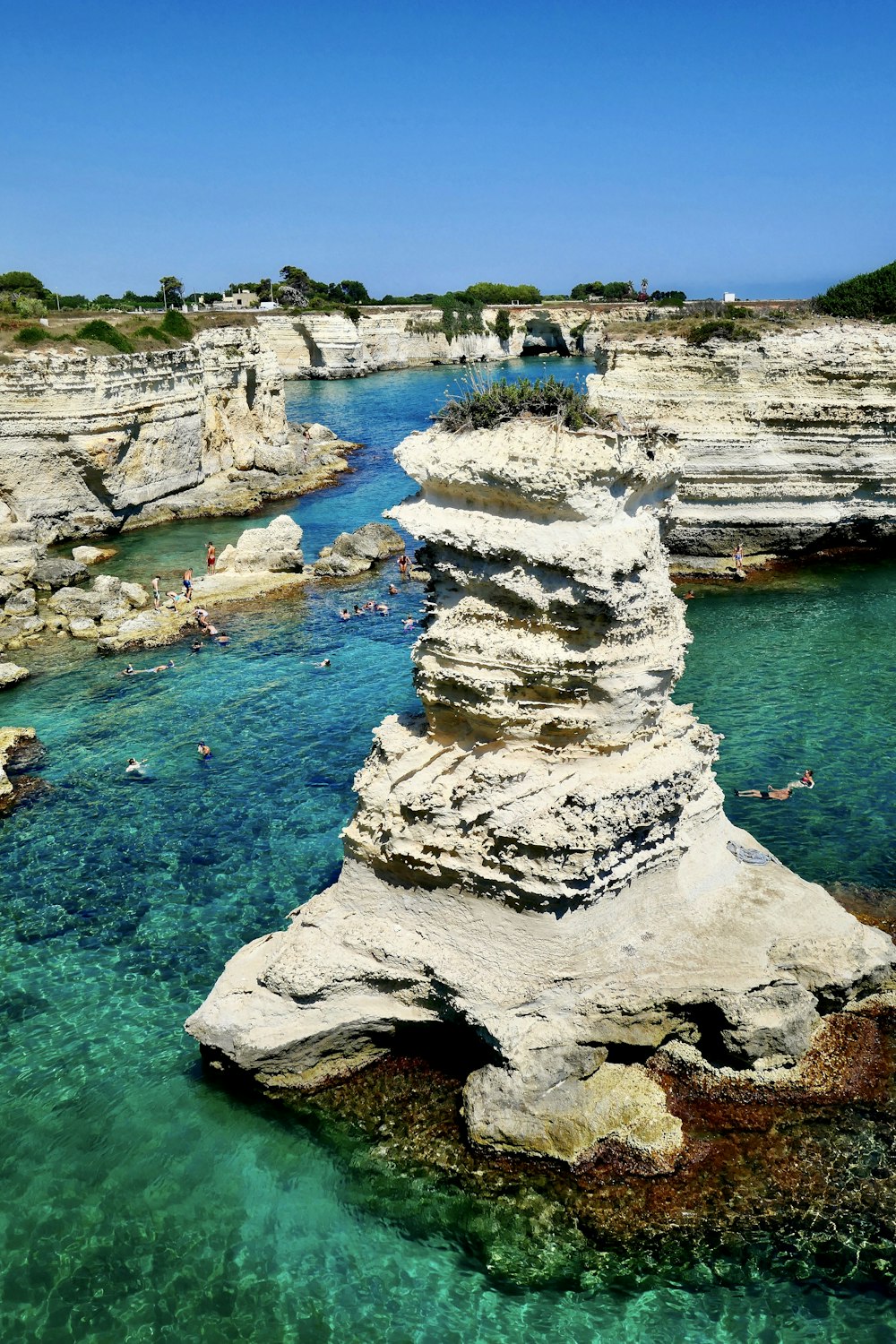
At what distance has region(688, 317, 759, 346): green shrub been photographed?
31.5 meters

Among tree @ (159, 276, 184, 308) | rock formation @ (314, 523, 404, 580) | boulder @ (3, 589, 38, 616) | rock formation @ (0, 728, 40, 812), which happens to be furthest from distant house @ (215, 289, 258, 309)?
rock formation @ (0, 728, 40, 812)

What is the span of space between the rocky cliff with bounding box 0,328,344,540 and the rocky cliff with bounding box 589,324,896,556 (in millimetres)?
17646

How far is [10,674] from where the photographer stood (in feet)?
81.1

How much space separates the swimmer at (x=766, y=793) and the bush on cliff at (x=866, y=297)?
90.1 ft

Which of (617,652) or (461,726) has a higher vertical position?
(617,652)

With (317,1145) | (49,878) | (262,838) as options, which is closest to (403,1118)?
(317,1145)

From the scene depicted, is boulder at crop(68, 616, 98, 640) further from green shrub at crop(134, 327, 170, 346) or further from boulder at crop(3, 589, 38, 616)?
green shrub at crop(134, 327, 170, 346)

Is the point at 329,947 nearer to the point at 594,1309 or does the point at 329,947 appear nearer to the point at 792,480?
the point at 594,1309

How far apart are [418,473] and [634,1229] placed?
833cm

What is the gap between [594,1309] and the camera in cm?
911

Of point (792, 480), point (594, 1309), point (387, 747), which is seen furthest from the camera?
point (792, 480)

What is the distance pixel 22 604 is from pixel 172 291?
71.9 meters

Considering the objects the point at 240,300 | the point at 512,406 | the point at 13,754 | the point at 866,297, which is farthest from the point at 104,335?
the point at 240,300

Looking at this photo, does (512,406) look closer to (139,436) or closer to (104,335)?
(139,436)
